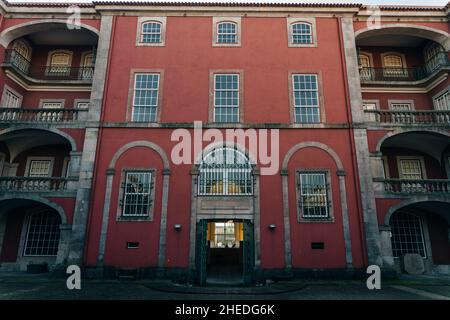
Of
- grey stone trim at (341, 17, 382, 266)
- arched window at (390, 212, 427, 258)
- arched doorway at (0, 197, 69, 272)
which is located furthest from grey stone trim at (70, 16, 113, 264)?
arched window at (390, 212, 427, 258)

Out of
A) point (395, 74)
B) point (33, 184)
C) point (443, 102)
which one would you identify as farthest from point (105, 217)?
point (443, 102)

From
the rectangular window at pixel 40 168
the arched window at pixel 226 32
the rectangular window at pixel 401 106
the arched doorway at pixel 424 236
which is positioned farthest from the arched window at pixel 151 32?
the arched doorway at pixel 424 236

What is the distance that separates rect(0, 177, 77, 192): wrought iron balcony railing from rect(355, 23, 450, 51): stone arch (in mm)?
19465

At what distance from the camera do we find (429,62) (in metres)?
19.1

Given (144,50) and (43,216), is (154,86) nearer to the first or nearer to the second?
(144,50)

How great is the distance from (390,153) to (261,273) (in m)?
11.8

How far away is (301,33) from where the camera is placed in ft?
57.9

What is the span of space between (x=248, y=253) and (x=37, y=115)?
47.1 feet

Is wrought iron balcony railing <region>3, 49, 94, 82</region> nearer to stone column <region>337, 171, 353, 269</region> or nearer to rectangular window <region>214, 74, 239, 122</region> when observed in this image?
rectangular window <region>214, 74, 239, 122</region>

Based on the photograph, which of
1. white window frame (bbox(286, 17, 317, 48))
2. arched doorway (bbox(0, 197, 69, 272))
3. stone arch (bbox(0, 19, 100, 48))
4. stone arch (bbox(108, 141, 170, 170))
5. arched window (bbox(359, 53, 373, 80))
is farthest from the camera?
arched window (bbox(359, 53, 373, 80))

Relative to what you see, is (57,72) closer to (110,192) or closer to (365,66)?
(110,192)

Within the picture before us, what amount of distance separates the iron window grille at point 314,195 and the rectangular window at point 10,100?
18075 mm

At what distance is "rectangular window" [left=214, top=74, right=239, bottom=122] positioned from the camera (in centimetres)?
1622

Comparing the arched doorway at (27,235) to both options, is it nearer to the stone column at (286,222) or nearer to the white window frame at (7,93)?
the white window frame at (7,93)
